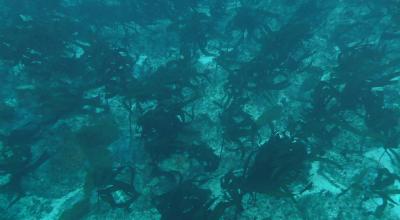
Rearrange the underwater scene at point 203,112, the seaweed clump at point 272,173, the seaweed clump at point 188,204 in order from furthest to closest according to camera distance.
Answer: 1. the underwater scene at point 203,112
2. the seaweed clump at point 272,173
3. the seaweed clump at point 188,204

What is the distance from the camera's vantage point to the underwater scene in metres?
4.25

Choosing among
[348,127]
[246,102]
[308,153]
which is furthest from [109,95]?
[348,127]

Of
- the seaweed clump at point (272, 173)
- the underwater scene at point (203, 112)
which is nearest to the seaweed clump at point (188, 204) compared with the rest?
the underwater scene at point (203, 112)

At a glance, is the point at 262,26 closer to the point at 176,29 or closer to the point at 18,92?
the point at 176,29

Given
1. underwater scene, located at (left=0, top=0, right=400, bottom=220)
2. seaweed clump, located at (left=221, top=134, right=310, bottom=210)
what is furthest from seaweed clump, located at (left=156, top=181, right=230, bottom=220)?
seaweed clump, located at (left=221, top=134, right=310, bottom=210)

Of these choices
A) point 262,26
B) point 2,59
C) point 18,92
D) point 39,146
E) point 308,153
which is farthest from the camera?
point 262,26

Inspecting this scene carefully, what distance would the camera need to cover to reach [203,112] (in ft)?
18.0

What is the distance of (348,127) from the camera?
4.86 metres

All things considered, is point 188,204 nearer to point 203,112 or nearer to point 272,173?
point 272,173

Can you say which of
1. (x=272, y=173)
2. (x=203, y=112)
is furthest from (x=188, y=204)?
(x=203, y=112)

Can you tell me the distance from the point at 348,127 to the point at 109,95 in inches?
145

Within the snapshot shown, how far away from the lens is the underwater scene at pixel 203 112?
167 inches

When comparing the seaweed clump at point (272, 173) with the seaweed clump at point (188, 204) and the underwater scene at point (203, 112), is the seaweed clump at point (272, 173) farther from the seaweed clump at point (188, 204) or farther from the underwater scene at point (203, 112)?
the seaweed clump at point (188, 204)

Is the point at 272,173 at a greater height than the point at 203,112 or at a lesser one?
lesser
